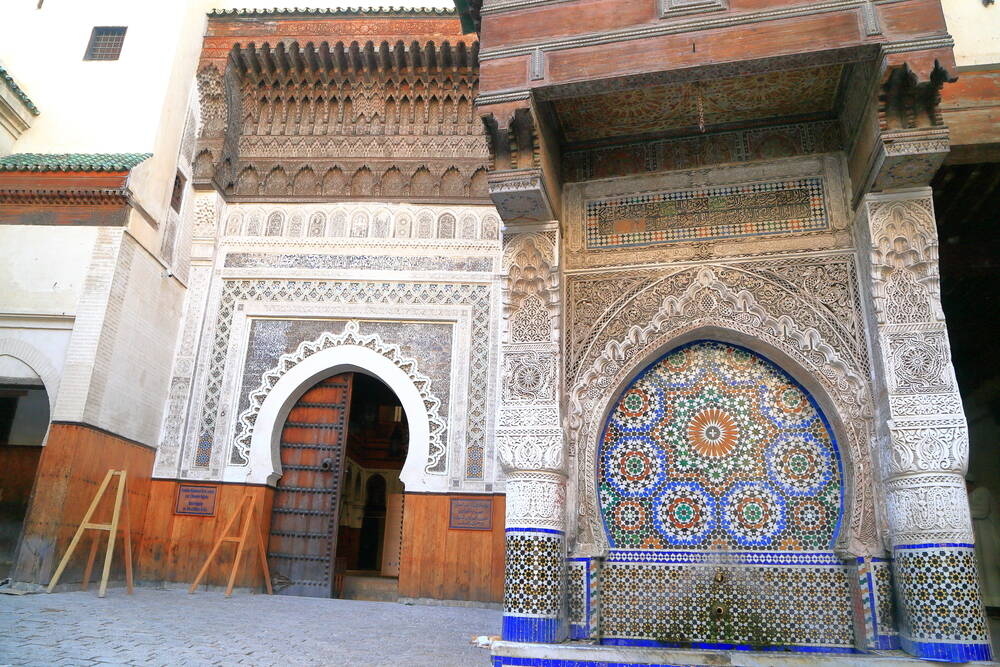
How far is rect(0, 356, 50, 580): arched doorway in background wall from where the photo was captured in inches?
252

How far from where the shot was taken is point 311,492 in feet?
19.6

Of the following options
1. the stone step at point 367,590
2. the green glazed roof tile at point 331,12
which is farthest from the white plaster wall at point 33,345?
the green glazed roof tile at point 331,12

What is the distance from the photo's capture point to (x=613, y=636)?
10.8 feet

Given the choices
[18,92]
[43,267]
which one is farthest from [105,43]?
[43,267]

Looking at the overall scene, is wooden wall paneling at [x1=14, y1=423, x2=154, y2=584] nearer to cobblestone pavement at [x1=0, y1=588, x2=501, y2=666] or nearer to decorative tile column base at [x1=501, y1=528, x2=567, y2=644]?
cobblestone pavement at [x1=0, y1=588, x2=501, y2=666]

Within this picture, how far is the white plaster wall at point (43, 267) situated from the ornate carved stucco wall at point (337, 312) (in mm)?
1030

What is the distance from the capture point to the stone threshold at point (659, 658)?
2.73 m

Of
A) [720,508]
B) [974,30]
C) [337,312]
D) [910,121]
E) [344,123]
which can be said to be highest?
[344,123]

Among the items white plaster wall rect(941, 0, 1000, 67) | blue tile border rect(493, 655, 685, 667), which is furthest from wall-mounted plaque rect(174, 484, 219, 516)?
white plaster wall rect(941, 0, 1000, 67)

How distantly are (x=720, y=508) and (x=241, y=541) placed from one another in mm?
3570

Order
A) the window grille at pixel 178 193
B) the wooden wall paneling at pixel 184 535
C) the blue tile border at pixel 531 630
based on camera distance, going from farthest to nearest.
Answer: the window grille at pixel 178 193, the wooden wall paneling at pixel 184 535, the blue tile border at pixel 531 630

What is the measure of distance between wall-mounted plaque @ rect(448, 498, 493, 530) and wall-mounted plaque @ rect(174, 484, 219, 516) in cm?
194

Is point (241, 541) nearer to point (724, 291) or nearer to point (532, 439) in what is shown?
point (532, 439)

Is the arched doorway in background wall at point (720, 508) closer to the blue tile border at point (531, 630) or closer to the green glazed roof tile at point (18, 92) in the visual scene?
the blue tile border at point (531, 630)
